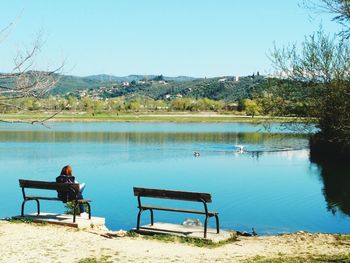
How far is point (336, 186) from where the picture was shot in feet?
101

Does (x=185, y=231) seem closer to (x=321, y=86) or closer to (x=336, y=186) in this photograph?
(x=321, y=86)

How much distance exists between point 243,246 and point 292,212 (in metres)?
11.3

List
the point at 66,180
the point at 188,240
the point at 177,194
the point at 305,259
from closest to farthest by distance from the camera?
the point at 305,259 < the point at 188,240 < the point at 177,194 < the point at 66,180

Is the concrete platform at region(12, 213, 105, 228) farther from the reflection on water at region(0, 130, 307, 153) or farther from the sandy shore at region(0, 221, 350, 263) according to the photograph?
the reflection on water at region(0, 130, 307, 153)

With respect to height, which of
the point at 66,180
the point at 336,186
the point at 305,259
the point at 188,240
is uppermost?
the point at 66,180

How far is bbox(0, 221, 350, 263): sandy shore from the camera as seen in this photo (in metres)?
10.1

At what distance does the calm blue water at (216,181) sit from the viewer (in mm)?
21156

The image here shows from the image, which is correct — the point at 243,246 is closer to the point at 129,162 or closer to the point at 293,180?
the point at 293,180

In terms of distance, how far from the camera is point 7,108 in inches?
443

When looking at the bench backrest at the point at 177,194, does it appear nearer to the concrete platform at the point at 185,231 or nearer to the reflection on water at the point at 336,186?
the concrete platform at the point at 185,231

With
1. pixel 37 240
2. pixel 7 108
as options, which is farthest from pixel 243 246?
pixel 7 108

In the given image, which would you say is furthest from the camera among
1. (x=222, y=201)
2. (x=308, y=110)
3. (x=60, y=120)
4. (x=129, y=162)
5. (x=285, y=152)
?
(x=60, y=120)

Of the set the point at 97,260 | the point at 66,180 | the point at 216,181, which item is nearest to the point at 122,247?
the point at 97,260

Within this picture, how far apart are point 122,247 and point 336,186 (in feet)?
73.3
